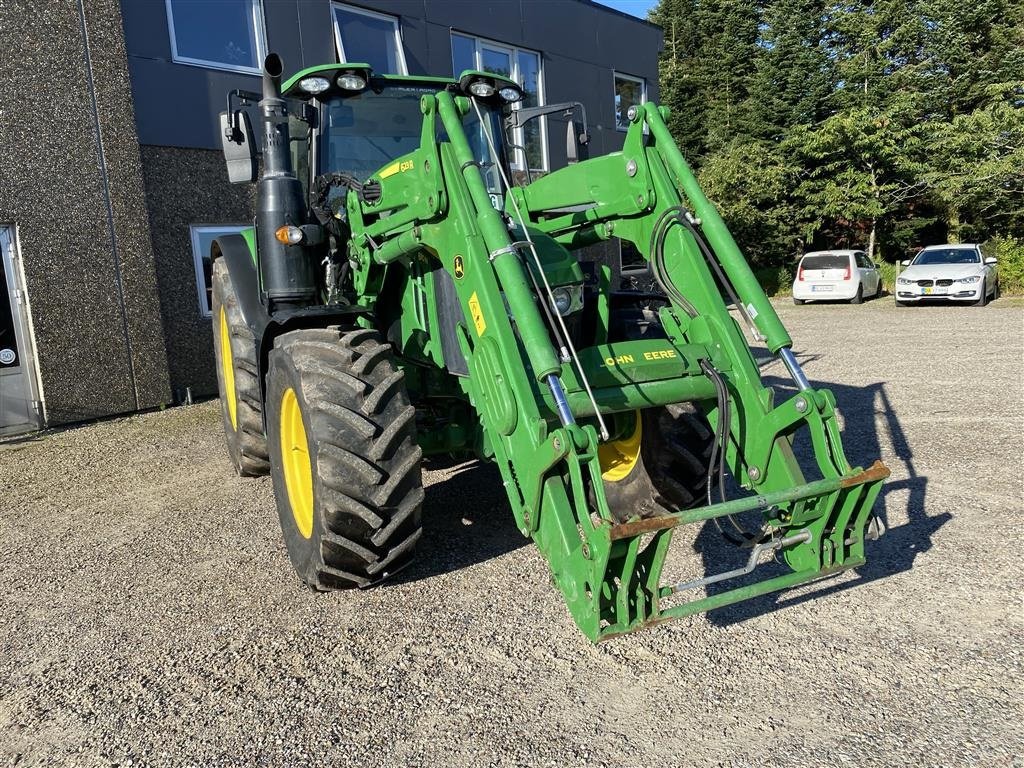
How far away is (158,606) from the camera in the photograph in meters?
3.78

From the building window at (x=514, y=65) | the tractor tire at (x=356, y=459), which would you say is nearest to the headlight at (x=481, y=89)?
the tractor tire at (x=356, y=459)

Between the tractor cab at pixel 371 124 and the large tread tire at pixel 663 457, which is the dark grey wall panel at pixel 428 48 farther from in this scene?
the large tread tire at pixel 663 457

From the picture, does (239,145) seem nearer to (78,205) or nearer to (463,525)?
(463,525)

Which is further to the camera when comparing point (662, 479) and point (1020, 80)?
point (1020, 80)

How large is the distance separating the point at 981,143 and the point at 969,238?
180 inches

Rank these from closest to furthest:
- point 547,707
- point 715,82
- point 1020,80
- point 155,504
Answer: point 547,707, point 155,504, point 1020,80, point 715,82

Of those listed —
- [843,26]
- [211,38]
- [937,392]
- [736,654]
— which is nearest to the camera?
[736,654]

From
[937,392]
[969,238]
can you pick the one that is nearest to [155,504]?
[937,392]

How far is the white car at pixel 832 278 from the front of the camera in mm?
20016

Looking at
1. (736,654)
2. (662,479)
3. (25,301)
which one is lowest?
(736,654)

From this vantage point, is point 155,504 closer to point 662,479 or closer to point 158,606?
point 158,606

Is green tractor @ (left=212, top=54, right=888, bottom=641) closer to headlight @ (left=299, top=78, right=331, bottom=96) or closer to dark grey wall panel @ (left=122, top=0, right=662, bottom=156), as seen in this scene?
headlight @ (left=299, top=78, right=331, bottom=96)

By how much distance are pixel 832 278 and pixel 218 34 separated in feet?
53.0

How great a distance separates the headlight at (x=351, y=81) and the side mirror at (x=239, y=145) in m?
0.59
